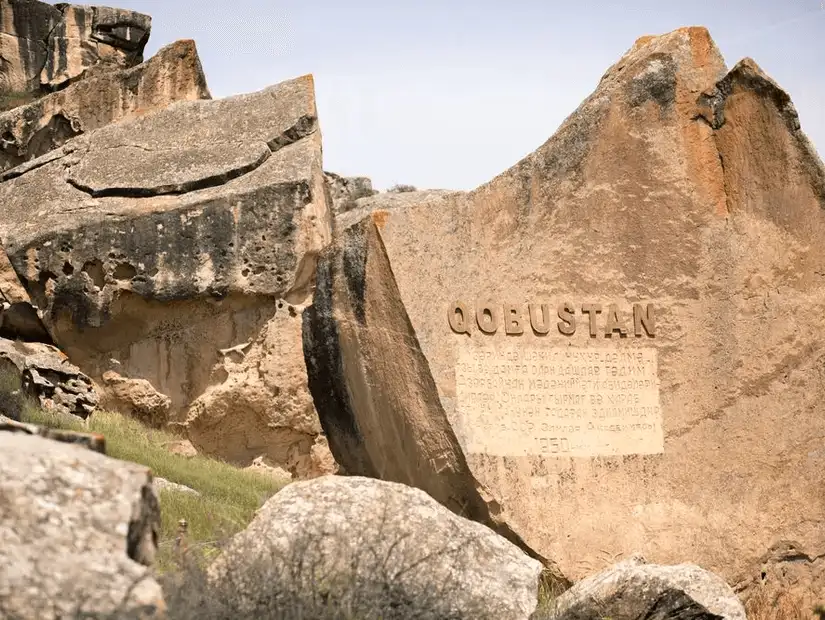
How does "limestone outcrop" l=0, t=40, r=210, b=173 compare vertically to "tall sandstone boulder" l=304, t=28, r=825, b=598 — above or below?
above

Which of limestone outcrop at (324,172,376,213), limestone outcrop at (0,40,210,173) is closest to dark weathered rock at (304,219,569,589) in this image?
limestone outcrop at (0,40,210,173)

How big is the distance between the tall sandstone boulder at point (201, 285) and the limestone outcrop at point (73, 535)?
707cm

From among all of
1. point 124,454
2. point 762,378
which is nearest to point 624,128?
point 762,378

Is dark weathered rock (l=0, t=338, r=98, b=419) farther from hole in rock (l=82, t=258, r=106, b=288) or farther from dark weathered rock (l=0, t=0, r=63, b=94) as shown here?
dark weathered rock (l=0, t=0, r=63, b=94)

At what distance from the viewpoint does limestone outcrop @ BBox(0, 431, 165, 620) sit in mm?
3574

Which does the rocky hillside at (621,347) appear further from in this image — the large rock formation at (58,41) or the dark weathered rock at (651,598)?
the large rock formation at (58,41)

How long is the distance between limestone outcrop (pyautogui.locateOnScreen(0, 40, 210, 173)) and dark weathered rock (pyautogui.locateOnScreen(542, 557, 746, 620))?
8.42m

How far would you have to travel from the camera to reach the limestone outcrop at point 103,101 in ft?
45.1

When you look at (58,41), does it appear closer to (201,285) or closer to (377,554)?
(201,285)

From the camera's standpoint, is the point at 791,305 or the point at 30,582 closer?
the point at 30,582

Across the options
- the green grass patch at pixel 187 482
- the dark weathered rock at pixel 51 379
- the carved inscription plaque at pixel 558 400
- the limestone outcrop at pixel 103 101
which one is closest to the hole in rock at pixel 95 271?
the dark weathered rock at pixel 51 379

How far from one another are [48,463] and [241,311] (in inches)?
293

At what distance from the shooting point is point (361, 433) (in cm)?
789

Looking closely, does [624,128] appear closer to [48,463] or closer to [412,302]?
[412,302]
